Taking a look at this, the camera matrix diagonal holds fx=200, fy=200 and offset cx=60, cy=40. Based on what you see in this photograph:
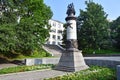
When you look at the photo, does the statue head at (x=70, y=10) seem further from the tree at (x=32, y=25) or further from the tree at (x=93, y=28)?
the tree at (x=93, y=28)

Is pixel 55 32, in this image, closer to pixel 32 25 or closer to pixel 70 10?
pixel 32 25

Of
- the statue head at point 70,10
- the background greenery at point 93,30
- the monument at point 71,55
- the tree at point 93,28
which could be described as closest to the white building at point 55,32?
the background greenery at point 93,30

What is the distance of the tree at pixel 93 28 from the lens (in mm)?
42000

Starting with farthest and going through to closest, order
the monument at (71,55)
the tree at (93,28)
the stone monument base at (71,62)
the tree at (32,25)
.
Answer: the tree at (93,28) < the tree at (32,25) < the monument at (71,55) < the stone monument base at (71,62)

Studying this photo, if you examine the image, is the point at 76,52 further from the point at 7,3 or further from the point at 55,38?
the point at 55,38

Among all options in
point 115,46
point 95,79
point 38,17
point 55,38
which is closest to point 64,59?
point 95,79

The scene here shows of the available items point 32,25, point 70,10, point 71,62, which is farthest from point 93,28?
point 71,62

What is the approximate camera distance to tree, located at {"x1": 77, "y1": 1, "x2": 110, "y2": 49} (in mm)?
42000

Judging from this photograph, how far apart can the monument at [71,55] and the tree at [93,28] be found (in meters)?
24.9

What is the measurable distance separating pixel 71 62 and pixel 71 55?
2.07 ft

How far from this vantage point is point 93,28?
138ft

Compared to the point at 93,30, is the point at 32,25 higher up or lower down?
lower down

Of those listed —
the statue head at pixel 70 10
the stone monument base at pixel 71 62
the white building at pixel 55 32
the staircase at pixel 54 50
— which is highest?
the white building at pixel 55 32

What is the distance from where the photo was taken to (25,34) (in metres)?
25.5
